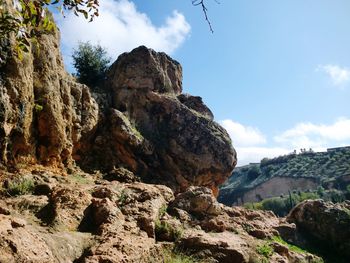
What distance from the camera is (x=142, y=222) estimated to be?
24.4ft

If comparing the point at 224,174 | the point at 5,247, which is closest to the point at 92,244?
the point at 5,247

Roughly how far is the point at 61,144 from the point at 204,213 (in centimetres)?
444

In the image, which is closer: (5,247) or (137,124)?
(5,247)

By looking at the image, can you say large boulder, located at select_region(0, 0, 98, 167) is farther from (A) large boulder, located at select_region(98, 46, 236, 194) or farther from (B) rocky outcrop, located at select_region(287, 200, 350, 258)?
(B) rocky outcrop, located at select_region(287, 200, 350, 258)

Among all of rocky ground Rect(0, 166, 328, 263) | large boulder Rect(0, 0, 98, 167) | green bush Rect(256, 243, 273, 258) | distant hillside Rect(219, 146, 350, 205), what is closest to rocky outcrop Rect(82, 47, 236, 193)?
large boulder Rect(0, 0, 98, 167)

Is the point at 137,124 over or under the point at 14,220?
over

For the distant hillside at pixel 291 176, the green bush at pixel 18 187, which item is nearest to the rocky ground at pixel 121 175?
the green bush at pixel 18 187

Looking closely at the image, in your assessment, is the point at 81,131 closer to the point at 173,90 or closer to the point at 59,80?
the point at 59,80

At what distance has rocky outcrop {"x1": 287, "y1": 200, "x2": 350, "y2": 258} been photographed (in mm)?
12219

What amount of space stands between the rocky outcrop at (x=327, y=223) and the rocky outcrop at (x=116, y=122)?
12.1ft

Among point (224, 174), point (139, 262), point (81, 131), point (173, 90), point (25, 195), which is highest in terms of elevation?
point (173, 90)

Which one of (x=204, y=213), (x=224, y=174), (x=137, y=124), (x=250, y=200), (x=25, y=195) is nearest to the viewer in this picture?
(x=25, y=195)

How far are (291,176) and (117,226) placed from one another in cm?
6182

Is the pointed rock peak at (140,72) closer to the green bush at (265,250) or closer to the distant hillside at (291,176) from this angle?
the green bush at (265,250)
